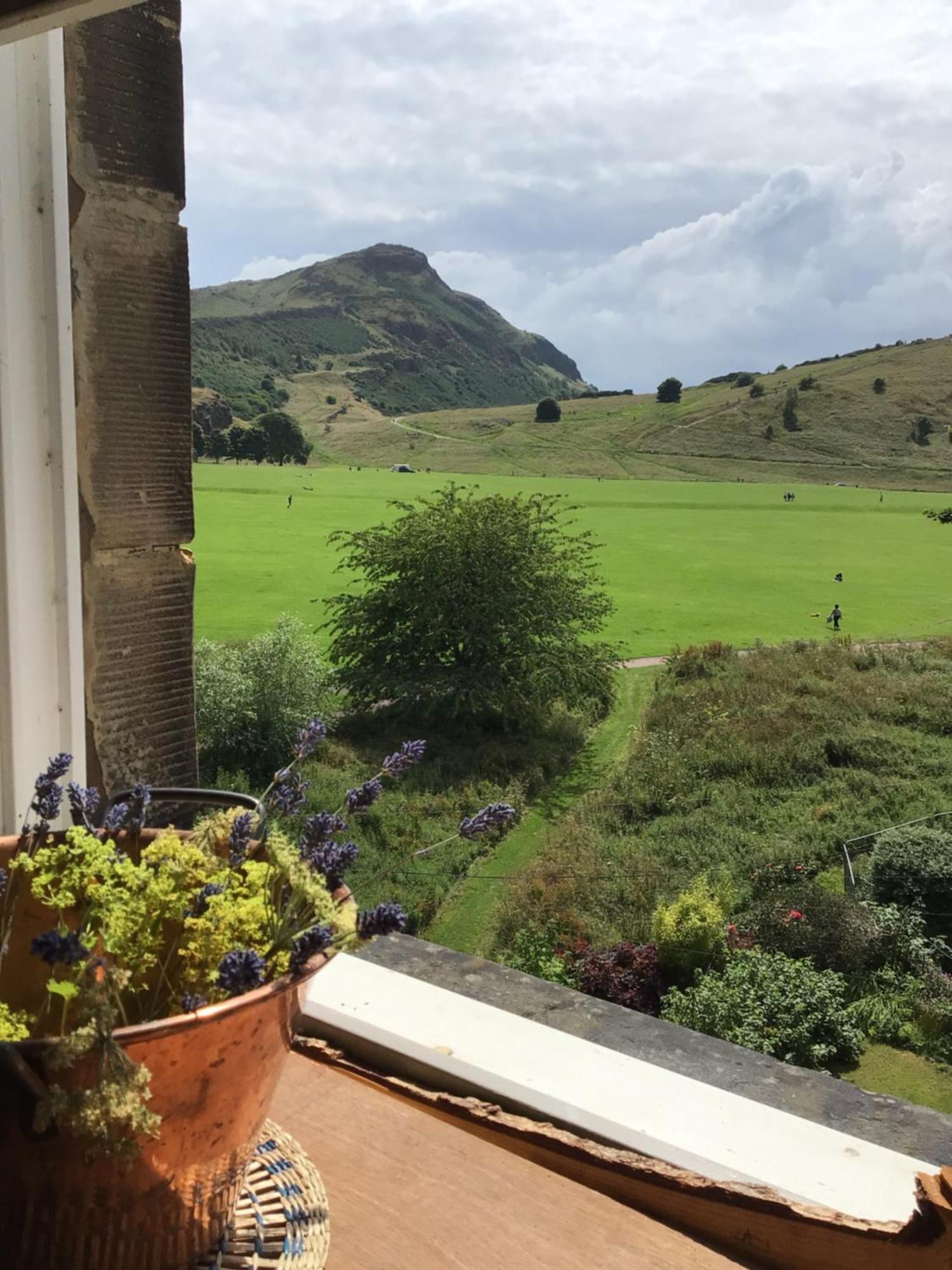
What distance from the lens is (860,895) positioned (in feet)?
35.2

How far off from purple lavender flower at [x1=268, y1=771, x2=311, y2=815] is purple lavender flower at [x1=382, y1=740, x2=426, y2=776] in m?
0.08

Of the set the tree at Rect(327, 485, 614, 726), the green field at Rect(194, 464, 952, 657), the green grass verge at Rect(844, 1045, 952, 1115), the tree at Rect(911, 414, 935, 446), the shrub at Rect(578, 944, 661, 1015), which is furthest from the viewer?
the tree at Rect(911, 414, 935, 446)

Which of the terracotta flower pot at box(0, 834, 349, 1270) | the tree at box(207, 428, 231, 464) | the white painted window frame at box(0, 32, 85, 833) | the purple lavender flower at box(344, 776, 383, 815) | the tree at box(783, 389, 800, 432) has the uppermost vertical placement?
the tree at box(783, 389, 800, 432)

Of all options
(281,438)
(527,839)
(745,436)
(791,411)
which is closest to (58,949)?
(527,839)

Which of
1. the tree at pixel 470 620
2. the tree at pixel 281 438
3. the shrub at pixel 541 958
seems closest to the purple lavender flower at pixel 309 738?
the shrub at pixel 541 958

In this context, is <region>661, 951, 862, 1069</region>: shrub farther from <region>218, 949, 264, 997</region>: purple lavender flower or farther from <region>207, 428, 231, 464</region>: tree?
<region>207, 428, 231, 464</region>: tree

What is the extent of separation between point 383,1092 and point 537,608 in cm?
1692

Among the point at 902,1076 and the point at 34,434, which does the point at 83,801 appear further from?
the point at 902,1076

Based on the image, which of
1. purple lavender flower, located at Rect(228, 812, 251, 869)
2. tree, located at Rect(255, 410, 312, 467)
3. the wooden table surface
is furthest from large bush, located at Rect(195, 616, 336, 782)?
tree, located at Rect(255, 410, 312, 467)

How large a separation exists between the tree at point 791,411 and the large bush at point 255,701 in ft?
171

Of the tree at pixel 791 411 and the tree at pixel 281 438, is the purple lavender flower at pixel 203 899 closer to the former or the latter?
the tree at pixel 281 438

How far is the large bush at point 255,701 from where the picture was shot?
603 inches

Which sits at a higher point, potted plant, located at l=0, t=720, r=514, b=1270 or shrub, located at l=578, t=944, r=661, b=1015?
potted plant, located at l=0, t=720, r=514, b=1270

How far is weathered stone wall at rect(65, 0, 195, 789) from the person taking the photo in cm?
192
